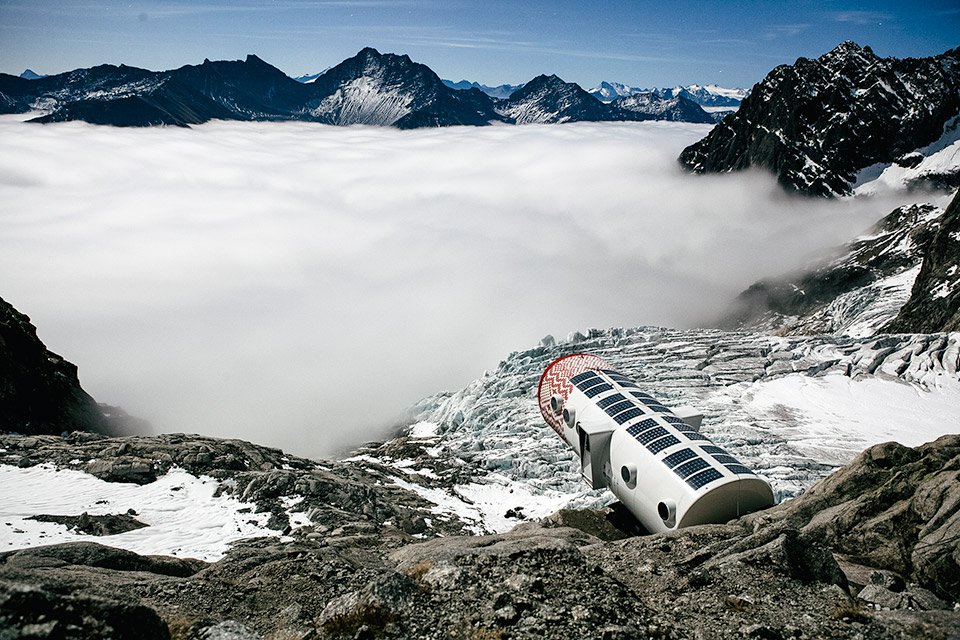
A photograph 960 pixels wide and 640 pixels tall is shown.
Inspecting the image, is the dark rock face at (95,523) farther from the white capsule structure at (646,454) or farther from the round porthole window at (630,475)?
the round porthole window at (630,475)

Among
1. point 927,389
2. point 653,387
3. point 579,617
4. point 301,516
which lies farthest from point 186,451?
point 927,389

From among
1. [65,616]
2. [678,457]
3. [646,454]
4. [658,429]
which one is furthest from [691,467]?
[65,616]

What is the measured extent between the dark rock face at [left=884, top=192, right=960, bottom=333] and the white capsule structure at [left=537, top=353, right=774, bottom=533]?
290 feet

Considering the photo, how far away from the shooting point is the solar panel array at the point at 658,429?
Result: 31.2m

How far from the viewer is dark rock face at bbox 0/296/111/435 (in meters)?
61.8

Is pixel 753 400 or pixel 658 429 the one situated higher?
pixel 658 429

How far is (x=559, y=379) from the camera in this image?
47.4 m

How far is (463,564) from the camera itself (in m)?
16.5

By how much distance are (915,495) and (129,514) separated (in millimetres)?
41133

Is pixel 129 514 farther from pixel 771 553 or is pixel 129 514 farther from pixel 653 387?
pixel 653 387

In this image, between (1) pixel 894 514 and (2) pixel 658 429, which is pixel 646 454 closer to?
(2) pixel 658 429

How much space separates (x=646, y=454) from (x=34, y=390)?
237 ft

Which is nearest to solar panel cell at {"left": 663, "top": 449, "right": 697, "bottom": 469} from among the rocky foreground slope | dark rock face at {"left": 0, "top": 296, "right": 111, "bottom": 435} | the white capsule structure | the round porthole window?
the white capsule structure

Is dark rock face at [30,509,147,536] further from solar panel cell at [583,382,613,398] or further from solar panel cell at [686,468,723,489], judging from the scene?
solar panel cell at [686,468,723,489]
